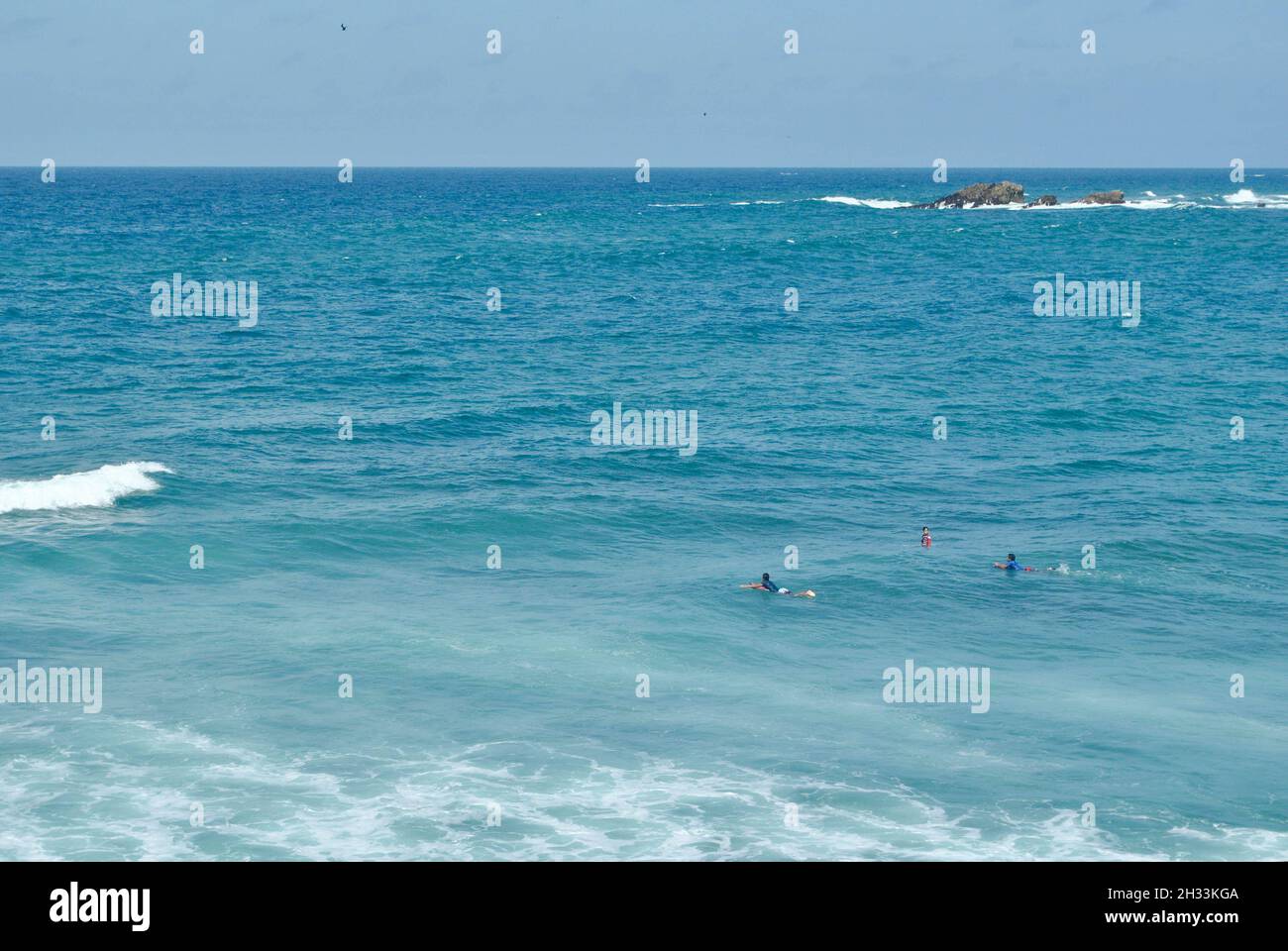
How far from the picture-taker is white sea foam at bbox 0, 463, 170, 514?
42938mm

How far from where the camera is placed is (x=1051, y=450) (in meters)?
52.2

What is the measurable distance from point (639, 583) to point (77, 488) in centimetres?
2032

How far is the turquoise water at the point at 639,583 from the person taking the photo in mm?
24422

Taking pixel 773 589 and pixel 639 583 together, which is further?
pixel 639 583

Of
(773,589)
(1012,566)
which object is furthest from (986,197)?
(773,589)

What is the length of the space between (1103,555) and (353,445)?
28.6m

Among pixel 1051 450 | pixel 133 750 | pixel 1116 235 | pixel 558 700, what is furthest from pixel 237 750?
pixel 1116 235

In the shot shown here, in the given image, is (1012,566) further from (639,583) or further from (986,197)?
(986,197)

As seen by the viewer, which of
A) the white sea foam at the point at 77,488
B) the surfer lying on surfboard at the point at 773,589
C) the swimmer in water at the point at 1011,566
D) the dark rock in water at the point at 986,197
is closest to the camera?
the surfer lying on surfboard at the point at 773,589

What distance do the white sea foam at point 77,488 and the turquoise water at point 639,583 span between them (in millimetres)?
207

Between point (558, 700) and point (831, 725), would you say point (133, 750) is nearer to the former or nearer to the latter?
point (558, 700)

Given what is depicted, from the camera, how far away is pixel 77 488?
44.2 metres

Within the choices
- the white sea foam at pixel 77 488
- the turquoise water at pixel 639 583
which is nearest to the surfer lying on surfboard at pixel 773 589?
the turquoise water at pixel 639 583

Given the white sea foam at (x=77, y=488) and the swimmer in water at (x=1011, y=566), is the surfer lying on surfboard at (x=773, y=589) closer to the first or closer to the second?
the swimmer in water at (x=1011, y=566)
